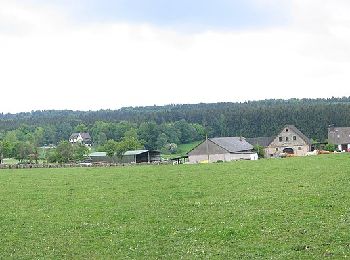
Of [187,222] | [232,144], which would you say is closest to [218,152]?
[232,144]

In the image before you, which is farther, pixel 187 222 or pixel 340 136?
pixel 340 136

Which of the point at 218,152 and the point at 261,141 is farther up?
the point at 261,141

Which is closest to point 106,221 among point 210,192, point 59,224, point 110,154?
point 59,224

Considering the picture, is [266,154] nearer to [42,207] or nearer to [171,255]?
[42,207]

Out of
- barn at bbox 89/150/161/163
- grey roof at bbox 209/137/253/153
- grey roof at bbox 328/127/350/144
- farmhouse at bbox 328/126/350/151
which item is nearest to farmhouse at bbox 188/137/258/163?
grey roof at bbox 209/137/253/153

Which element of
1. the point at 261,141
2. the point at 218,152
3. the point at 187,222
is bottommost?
the point at 187,222

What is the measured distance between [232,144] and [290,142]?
21031 millimetres

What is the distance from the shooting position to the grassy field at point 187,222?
16953 millimetres

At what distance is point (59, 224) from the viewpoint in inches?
918

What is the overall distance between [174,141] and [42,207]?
14001 cm

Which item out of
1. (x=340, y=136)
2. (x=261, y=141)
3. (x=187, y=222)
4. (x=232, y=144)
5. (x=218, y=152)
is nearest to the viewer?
(x=187, y=222)

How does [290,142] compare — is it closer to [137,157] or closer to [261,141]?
[261,141]

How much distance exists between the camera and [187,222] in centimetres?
2200

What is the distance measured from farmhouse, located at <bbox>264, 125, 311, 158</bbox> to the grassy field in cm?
8323
